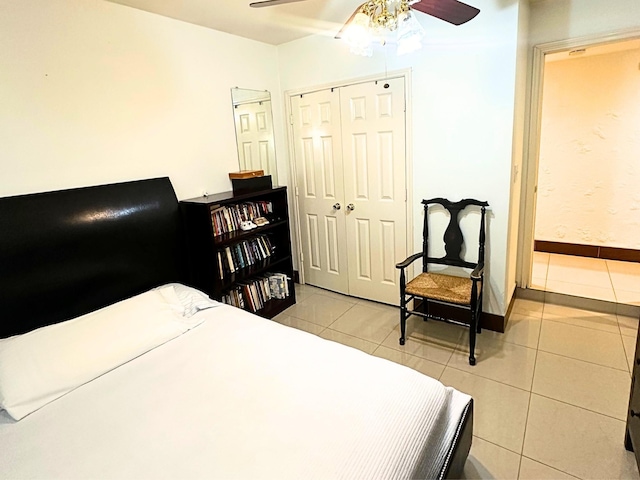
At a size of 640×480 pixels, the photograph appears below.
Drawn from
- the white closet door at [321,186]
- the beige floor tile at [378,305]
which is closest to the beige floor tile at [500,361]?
the beige floor tile at [378,305]

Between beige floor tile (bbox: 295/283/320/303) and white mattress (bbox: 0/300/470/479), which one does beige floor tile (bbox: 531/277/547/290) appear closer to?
beige floor tile (bbox: 295/283/320/303)

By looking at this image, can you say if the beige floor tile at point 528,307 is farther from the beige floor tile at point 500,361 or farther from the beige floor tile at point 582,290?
the beige floor tile at point 500,361

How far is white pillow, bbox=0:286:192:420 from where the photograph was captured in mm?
1574

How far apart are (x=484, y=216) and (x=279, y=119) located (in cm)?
214

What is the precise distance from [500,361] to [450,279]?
2.19 feet

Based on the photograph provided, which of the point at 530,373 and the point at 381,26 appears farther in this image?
the point at 530,373

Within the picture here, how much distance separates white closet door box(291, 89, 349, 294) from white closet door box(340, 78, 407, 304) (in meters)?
0.10

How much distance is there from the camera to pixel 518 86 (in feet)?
8.64

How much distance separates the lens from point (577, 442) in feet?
6.04

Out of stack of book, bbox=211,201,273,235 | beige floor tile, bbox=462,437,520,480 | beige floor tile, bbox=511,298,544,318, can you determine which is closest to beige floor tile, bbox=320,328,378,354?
beige floor tile, bbox=462,437,520,480

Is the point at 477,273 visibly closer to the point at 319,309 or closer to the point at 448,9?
the point at 319,309

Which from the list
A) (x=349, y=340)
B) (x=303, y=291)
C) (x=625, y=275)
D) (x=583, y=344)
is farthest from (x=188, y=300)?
(x=625, y=275)

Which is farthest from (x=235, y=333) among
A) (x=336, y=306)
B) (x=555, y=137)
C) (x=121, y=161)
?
(x=555, y=137)

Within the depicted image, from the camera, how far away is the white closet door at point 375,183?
3086mm
